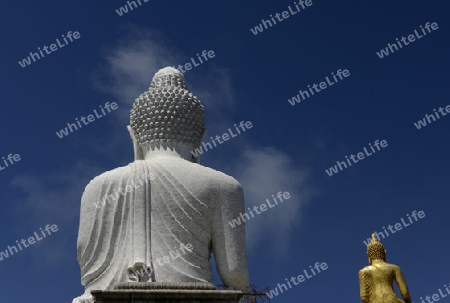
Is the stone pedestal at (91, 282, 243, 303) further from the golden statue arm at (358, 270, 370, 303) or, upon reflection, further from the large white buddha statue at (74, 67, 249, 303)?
the golden statue arm at (358, 270, 370, 303)

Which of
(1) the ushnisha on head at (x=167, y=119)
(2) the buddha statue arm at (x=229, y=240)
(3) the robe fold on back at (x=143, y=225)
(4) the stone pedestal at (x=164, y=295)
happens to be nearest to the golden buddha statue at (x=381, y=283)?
(4) the stone pedestal at (x=164, y=295)

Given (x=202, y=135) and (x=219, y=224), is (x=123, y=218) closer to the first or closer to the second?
(x=219, y=224)

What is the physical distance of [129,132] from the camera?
14422 millimetres

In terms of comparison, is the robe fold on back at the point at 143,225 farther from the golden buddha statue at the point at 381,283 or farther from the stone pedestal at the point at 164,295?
the golden buddha statue at the point at 381,283

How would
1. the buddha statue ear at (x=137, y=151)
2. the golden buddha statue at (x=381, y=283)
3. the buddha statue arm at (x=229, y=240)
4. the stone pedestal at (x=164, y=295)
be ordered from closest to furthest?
the golden buddha statue at (x=381, y=283) → the stone pedestal at (x=164, y=295) → the buddha statue arm at (x=229, y=240) → the buddha statue ear at (x=137, y=151)

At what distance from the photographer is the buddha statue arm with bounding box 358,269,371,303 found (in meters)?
9.62

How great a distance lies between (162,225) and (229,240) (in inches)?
48.3

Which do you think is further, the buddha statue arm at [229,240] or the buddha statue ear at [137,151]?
the buddha statue ear at [137,151]

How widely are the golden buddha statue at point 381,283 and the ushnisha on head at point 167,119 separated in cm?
529

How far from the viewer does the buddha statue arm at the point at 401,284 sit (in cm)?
953

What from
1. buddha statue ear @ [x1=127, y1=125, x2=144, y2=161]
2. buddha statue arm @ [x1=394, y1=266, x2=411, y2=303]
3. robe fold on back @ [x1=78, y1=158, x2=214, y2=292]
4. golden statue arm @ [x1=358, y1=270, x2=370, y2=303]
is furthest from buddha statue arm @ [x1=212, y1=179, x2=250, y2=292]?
buddha statue arm @ [x1=394, y1=266, x2=411, y2=303]

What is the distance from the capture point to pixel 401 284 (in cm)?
958

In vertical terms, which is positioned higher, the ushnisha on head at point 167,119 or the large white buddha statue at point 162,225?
the ushnisha on head at point 167,119

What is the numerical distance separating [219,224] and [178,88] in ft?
10.5
